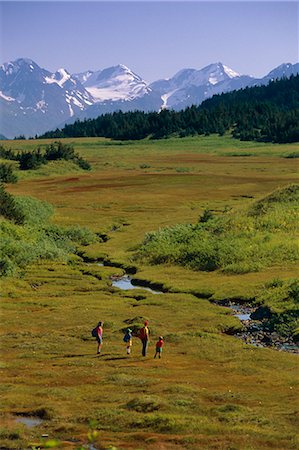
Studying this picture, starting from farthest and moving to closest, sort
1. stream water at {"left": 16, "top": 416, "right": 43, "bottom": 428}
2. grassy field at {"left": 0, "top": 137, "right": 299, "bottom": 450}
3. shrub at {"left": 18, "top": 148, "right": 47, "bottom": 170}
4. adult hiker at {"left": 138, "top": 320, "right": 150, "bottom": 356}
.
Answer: shrub at {"left": 18, "top": 148, "right": 47, "bottom": 170} < adult hiker at {"left": 138, "top": 320, "right": 150, "bottom": 356} < stream water at {"left": 16, "top": 416, "right": 43, "bottom": 428} < grassy field at {"left": 0, "top": 137, "right": 299, "bottom": 450}

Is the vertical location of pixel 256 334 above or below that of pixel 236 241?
below

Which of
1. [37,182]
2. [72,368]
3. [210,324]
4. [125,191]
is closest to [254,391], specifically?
[72,368]

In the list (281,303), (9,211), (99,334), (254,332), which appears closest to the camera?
(99,334)

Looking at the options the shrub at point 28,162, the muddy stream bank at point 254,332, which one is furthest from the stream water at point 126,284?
the shrub at point 28,162

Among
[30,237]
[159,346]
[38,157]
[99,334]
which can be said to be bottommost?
[159,346]

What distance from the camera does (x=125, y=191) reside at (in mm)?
136625

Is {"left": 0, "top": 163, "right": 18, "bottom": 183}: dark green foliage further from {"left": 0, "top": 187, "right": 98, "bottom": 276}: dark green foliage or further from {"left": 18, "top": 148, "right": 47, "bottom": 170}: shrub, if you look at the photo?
{"left": 0, "top": 187, "right": 98, "bottom": 276}: dark green foliage

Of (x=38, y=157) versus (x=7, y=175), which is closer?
(x=7, y=175)

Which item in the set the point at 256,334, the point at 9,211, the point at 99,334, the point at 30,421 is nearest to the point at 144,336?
the point at 99,334

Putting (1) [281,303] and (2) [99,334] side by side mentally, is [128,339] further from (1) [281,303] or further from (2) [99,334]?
(1) [281,303]

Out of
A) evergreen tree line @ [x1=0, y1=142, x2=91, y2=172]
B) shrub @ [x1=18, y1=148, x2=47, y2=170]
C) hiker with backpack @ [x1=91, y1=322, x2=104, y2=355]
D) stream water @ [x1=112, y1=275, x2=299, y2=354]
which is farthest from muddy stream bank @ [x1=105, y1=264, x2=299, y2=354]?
evergreen tree line @ [x1=0, y1=142, x2=91, y2=172]

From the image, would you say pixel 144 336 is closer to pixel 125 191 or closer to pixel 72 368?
pixel 72 368

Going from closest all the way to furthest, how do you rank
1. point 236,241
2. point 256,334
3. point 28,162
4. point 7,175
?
1. point 256,334
2. point 236,241
3. point 7,175
4. point 28,162

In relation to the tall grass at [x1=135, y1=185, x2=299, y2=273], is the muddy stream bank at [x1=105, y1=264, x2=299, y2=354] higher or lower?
lower
